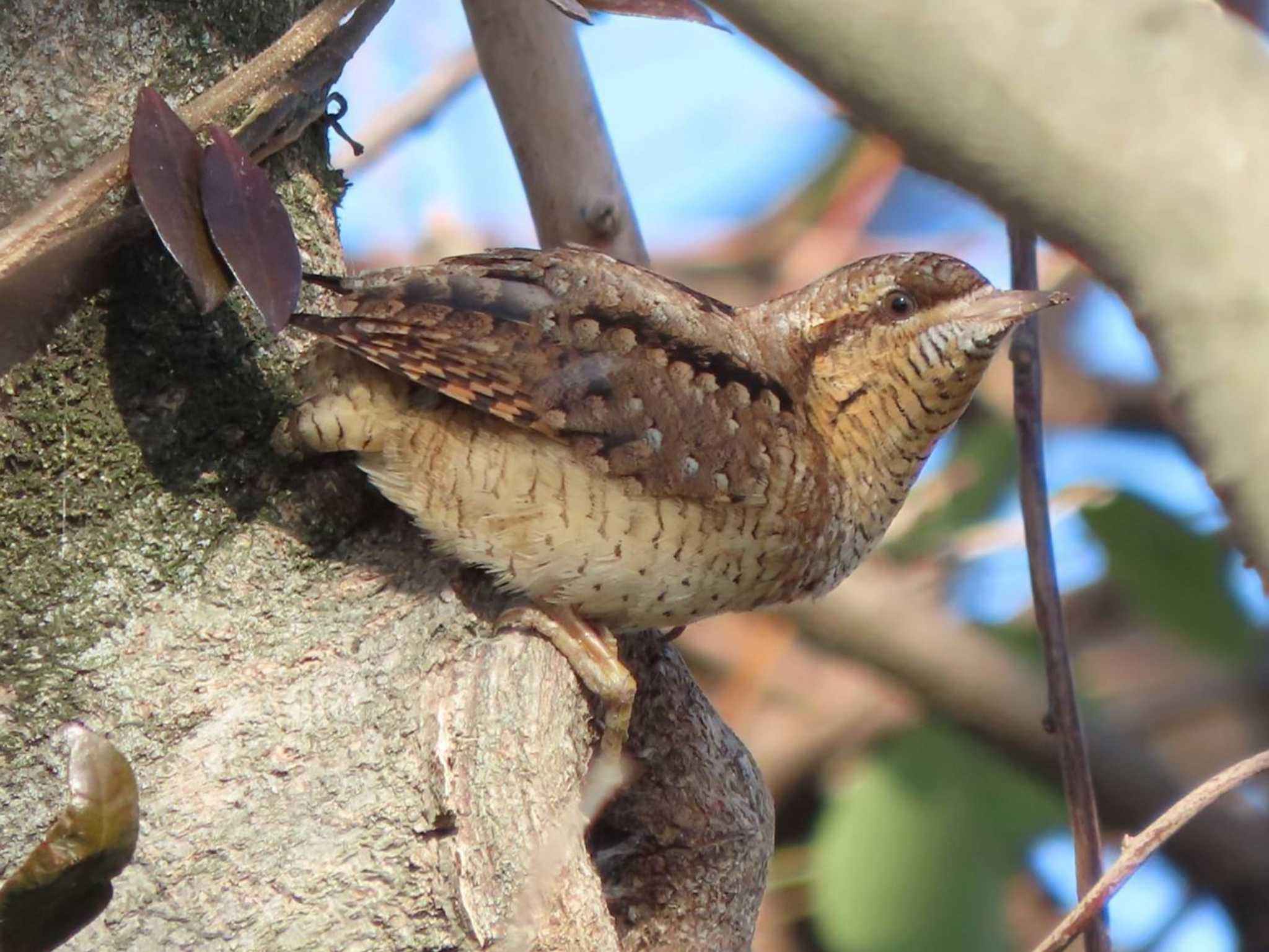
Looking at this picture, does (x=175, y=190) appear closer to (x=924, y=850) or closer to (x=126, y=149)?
(x=126, y=149)

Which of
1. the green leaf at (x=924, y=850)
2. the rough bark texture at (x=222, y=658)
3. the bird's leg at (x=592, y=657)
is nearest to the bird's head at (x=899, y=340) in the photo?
the bird's leg at (x=592, y=657)

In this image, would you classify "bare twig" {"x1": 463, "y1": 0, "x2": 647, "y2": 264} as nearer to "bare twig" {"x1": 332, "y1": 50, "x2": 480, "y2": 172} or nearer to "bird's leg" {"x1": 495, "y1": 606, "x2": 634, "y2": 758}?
"bird's leg" {"x1": 495, "y1": 606, "x2": 634, "y2": 758}

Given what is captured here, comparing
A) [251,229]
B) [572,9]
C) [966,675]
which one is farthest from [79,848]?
[966,675]

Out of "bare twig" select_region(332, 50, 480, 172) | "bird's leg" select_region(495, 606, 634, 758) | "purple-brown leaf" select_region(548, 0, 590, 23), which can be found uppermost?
"bare twig" select_region(332, 50, 480, 172)

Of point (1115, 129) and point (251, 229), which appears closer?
point (1115, 129)

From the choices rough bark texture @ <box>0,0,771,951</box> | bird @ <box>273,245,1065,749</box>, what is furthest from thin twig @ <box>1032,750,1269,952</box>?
bird @ <box>273,245,1065,749</box>

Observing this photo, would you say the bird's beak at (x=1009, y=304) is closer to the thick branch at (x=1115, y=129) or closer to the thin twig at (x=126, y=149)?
the thin twig at (x=126, y=149)
